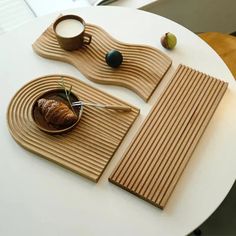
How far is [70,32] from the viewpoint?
1.09 metres

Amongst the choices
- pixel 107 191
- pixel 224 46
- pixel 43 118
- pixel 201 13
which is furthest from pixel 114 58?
pixel 201 13

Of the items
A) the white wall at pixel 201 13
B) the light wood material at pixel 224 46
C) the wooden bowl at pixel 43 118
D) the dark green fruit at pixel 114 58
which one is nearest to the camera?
the wooden bowl at pixel 43 118

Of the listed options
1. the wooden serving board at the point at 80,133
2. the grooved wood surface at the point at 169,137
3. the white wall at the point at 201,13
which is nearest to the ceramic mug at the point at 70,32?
the wooden serving board at the point at 80,133

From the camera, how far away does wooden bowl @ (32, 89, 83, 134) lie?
3.05 ft

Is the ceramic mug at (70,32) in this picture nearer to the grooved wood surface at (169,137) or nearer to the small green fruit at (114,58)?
the small green fruit at (114,58)

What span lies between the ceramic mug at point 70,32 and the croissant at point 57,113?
219 millimetres

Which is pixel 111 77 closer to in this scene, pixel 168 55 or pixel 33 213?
pixel 168 55

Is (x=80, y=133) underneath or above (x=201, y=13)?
above

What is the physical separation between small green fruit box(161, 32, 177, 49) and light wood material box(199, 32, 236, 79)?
335 millimetres

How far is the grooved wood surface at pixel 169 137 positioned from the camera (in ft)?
2.85

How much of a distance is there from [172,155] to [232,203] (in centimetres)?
64

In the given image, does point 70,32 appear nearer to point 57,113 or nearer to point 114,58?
point 114,58

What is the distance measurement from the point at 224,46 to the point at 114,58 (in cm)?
56

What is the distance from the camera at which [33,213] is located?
2.77ft
